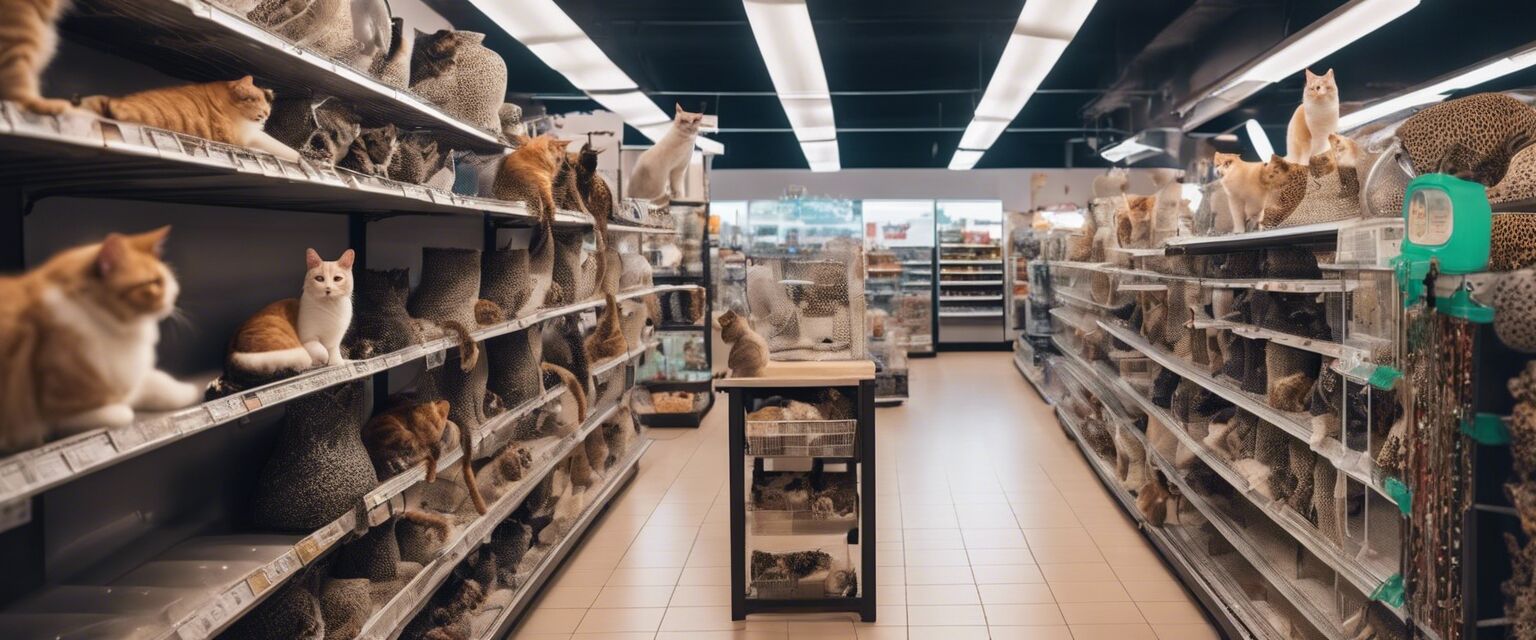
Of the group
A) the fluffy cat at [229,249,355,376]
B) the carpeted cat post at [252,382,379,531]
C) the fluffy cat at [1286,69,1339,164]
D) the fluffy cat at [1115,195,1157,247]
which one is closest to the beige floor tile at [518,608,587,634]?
A: the carpeted cat post at [252,382,379,531]

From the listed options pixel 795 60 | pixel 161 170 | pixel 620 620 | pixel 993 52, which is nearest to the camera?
pixel 161 170

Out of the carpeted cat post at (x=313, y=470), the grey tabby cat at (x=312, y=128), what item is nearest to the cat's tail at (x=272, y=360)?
the carpeted cat post at (x=313, y=470)

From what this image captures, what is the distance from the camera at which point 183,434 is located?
175 centimetres

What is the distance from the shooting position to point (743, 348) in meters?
3.91

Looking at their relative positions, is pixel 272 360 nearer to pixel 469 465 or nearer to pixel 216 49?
pixel 216 49

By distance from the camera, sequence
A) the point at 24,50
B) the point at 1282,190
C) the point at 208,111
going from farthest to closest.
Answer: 1. the point at 1282,190
2. the point at 208,111
3. the point at 24,50

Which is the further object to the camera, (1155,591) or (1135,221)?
(1135,221)

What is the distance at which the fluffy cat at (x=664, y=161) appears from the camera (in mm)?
6309

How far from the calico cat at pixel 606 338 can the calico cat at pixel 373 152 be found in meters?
2.54

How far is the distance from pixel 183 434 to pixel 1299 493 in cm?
323

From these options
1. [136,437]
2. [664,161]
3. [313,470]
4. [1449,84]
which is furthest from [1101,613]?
[1449,84]

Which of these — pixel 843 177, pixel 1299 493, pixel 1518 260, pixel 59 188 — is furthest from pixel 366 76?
pixel 843 177

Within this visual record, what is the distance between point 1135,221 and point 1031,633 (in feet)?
11.0

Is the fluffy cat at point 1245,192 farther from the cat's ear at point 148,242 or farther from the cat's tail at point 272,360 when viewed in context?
the cat's ear at point 148,242
